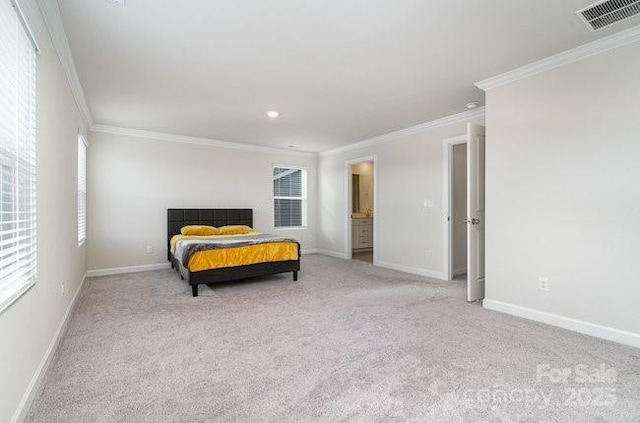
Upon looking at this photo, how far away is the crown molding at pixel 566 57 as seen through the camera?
94.0 inches

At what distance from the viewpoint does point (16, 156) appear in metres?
1.61

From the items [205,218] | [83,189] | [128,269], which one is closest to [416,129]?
[205,218]

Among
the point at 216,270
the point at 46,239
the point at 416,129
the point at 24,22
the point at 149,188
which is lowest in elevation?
the point at 216,270

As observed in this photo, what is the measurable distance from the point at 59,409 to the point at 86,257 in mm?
3744

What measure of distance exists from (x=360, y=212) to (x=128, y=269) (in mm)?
5317

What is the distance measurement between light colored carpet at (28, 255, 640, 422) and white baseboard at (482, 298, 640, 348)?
94 millimetres

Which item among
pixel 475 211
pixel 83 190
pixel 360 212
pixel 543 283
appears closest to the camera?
pixel 543 283

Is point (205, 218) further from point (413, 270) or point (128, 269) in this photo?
point (413, 270)

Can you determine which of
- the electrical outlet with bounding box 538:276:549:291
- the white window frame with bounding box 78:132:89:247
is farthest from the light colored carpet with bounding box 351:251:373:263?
the white window frame with bounding box 78:132:89:247

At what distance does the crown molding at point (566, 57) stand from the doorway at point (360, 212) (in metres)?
2.86

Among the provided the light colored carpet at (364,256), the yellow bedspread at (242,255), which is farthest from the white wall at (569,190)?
the light colored carpet at (364,256)

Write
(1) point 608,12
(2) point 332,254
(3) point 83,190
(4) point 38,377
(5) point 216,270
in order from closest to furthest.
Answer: (4) point 38,377
(1) point 608,12
(5) point 216,270
(3) point 83,190
(2) point 332,254

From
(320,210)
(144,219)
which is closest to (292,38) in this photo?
(144,219)

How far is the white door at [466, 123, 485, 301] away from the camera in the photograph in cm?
342
